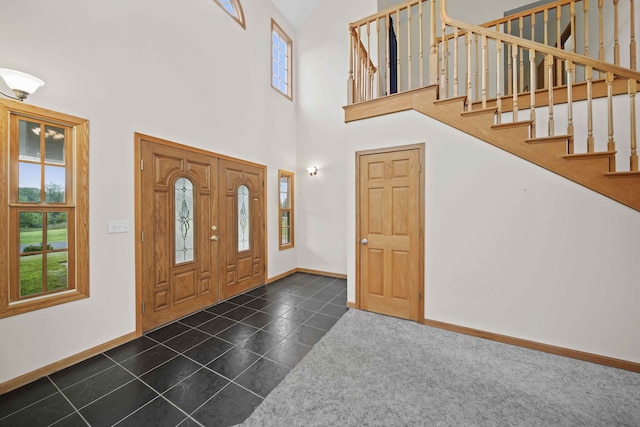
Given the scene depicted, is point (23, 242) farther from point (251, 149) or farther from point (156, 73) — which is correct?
point (251, 149)

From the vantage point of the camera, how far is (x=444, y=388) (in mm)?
1821

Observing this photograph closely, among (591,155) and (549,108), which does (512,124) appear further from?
(591,155)

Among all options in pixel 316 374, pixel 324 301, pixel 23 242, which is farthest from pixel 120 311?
pixel 324 301

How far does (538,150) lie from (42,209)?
438 centimetres

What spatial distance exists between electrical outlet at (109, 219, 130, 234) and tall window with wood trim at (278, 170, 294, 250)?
2.69 metres

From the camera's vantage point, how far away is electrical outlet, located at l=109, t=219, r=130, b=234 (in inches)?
94.8

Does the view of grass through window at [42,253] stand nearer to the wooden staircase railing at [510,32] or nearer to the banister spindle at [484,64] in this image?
the wooden staircase railing at [510,32]

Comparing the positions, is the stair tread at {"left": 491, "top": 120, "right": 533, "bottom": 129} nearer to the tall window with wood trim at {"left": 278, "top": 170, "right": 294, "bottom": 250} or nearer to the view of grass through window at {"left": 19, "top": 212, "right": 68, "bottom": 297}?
the tall window with wood trim at {"left": 278, "top": 170, "right": 294, "bottom": 250}

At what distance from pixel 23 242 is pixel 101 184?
27.5 inches

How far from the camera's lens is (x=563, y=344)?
7.31ft

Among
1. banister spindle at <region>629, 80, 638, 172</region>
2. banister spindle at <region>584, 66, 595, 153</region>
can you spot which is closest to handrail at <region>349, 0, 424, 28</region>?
banister spindle at <region>584, 66, 595, 153</region>

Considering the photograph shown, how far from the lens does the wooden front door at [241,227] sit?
11.8ft

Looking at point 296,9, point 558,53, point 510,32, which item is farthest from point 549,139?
point 296,9

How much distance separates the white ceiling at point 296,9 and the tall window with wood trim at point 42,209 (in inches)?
177
